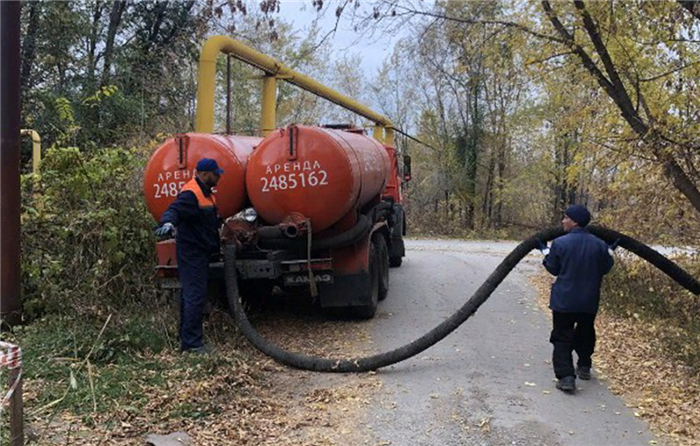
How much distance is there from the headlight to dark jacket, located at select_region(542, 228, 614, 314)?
3.18 metres

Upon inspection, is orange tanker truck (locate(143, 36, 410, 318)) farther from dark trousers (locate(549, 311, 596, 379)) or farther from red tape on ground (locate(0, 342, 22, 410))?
red tape on ground (locate(0, 342, 22, 410))

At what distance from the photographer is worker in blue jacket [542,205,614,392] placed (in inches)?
227

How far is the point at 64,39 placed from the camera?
16.5 metres

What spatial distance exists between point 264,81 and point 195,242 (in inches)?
238

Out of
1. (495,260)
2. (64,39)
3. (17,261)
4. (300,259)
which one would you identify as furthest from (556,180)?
(17,261)

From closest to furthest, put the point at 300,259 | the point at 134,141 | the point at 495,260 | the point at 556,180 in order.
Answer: the point at 300,259 < the point at 134,141 < the point at 495,260 < the point at 556,180

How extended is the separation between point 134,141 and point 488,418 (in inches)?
365

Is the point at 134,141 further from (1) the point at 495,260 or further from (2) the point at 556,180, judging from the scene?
(2) the point at 556,180

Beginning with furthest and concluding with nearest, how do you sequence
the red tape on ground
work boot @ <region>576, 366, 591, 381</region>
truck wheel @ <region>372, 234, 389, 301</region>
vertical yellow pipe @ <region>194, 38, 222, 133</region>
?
truck wheel @ <region>372, 234, 389, 301</region>
vertical yellow pipe @ <region>194, 38, 222, 133</region>
work boot @ <region>576, 366, 591, 381</region>
the red tape on ground

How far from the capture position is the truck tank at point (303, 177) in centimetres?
703

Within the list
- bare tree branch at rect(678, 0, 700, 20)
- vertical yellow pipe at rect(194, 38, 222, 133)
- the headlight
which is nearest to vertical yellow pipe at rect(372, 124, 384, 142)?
vertical yellow pipe at rect(194, 38, 222, 133)

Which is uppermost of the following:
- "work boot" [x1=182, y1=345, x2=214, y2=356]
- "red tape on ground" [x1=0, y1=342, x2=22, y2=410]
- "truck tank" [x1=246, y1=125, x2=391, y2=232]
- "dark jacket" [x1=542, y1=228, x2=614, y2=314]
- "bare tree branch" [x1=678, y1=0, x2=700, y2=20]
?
"bare tree branch" [x1=678, y1=0, x2=700, y2=20]

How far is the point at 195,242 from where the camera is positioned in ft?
21.1

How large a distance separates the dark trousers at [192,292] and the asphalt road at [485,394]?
72.2 inches
